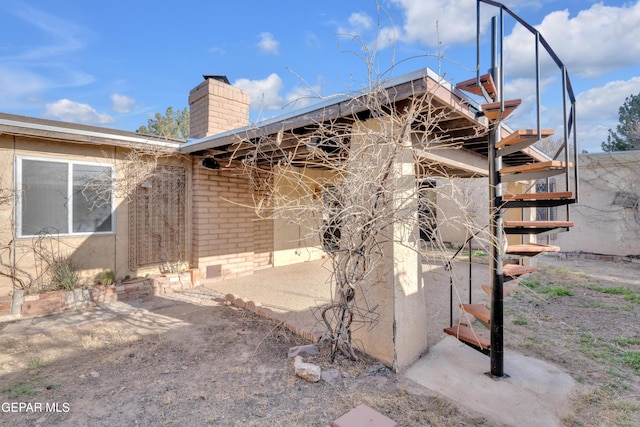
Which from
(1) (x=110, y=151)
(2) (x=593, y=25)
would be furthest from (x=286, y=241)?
(2) (x=593, y=25)

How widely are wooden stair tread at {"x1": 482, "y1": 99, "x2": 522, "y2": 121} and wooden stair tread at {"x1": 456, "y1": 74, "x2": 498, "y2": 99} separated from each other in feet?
0.65

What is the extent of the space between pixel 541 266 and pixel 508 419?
859cm

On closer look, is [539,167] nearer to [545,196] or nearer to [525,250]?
[545,196]

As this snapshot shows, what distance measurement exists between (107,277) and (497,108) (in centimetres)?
683

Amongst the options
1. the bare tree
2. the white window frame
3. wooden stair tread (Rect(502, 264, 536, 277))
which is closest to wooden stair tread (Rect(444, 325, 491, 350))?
wooden stair tread (Rect(502, 264, 536, 277))

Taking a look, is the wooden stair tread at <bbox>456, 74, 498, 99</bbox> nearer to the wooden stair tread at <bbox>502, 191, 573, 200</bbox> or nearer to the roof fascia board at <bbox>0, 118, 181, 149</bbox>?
the wooden stair tread at <bbox>502, 191, 573, 200</bbox>

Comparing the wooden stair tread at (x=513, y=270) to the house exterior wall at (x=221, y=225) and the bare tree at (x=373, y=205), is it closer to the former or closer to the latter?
the bare tree at (x=373, y=205)

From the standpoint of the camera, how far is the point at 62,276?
5422 mm

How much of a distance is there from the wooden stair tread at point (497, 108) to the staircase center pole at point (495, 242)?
0.11 meters

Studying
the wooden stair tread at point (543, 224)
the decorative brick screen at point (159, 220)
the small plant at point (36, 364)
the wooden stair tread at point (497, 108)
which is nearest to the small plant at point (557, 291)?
the wooden stair tread at point (543, 224)

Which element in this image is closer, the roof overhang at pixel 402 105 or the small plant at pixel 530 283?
the roof overhang at pixel 402 105

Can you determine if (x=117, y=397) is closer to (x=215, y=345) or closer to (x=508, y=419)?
(x=215, y=345)

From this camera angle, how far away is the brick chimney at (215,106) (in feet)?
25.7

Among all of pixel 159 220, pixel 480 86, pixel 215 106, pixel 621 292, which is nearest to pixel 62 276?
pixel 159 220
